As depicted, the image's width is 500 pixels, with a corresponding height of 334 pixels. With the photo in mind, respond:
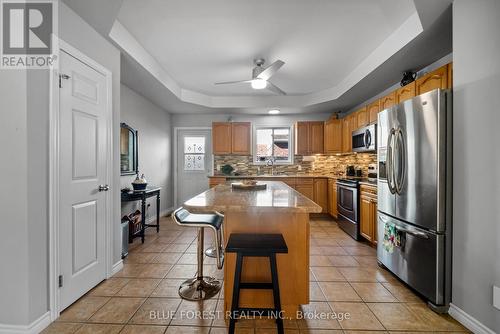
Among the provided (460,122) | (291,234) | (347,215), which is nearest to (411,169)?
(460,122)

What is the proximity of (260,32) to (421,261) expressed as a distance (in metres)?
2.71

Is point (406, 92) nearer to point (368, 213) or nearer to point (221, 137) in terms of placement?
point (368, 213)

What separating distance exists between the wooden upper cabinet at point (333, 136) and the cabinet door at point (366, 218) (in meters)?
1.74

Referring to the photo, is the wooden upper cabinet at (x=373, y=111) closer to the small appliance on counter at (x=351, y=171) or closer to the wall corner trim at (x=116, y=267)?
the small appliance on counter at (x=351, y=171)

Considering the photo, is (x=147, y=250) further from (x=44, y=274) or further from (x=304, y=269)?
(x=304, y=269)

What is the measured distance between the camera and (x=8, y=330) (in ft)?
5.22

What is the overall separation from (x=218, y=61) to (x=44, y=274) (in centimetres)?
297

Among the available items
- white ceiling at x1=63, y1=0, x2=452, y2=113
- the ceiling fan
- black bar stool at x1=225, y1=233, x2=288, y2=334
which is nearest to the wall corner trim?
black bar stool at x1=225, y1=233, x2=288, y2=334

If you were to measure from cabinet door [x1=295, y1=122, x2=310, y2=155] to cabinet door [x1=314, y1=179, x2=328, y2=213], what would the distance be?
0.78 metres

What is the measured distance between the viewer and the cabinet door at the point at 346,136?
4.62m

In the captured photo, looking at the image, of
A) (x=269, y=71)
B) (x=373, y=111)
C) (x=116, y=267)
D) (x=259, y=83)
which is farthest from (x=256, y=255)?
(x=373, y=111)

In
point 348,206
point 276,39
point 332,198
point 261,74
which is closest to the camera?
point 276,39

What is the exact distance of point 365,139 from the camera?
3820mm

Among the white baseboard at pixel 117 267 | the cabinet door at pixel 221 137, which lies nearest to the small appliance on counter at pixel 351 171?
the cabinet door at pixel 221 137
